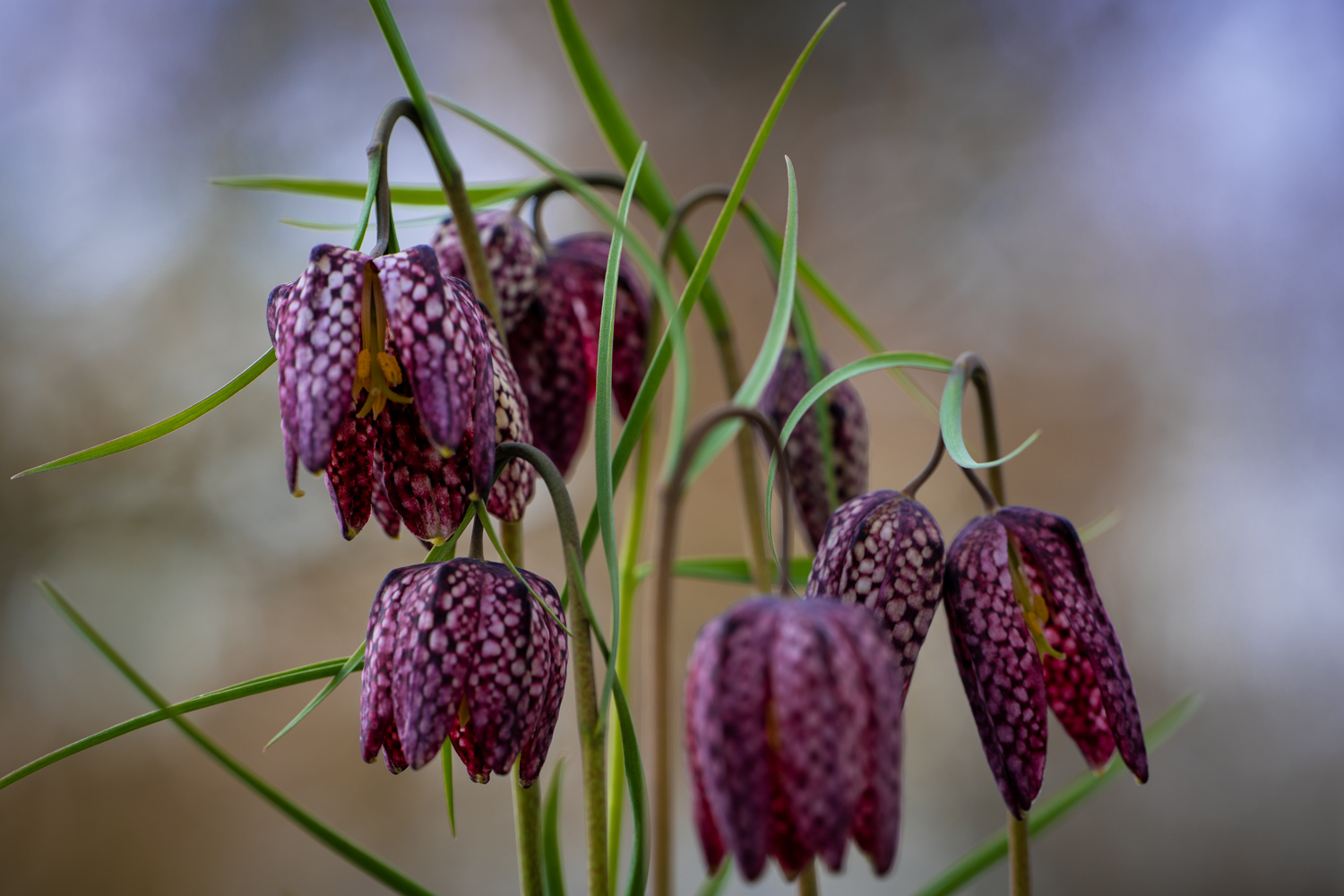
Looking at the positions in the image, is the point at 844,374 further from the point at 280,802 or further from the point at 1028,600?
the point at 280,802

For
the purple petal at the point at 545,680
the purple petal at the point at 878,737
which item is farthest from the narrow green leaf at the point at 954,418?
the purple petal at the point at 545,680

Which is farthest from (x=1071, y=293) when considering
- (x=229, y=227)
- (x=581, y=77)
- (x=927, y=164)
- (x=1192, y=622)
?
(x=229, y=227)

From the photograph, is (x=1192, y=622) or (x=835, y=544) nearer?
(x=835, y=544)

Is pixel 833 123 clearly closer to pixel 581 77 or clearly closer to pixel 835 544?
pixel 581 77

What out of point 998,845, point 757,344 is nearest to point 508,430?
point 998,845

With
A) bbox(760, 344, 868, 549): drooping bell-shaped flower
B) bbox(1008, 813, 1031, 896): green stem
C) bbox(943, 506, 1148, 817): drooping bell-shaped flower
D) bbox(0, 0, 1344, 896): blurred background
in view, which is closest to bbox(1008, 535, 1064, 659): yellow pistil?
bbox(943, 506, 1148, 817): drooping bell-shaped flower

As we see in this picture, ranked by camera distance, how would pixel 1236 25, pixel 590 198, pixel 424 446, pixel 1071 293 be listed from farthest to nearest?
pixel 1071 293 < pixel 1236 25 < pixel 590 198 < pixel 424 446

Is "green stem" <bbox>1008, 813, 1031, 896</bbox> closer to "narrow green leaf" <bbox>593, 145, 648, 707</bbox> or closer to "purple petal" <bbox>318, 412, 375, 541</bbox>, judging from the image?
"narrow green leaf" <bbox>593, 145, 648, 707</bbox>
